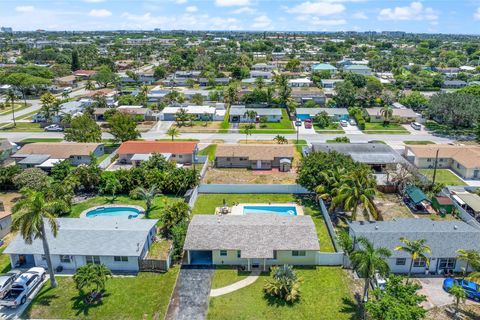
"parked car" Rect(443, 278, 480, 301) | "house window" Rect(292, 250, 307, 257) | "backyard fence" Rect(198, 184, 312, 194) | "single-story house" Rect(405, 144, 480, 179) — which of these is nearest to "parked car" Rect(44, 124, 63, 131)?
"backyard fence" Rect(198, 184, 312, 194)

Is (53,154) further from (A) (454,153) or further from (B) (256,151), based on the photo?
(A) (454,153)

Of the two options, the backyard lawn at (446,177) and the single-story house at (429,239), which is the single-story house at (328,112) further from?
the single-story house at (429,239)

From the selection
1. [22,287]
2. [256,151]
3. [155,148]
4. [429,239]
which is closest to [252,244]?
[429,239]

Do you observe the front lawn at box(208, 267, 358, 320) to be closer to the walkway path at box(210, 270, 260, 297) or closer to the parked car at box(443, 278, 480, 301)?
the walkway path at box(210, 270, 260, 297)

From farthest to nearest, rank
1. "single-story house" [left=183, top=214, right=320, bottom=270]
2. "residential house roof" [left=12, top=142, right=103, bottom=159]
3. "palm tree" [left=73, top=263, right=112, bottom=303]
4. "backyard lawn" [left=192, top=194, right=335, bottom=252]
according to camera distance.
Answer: "residential house roof" [left=12, top=142, right=103, bottom=159]
"backyard lawn" [left=192, top=194, right=335, bottom=252]
"single-story house" [left=183, top=214, right=320, bottom=270]
"palm tree" [left=73, top=263, right=112, bottom=303]

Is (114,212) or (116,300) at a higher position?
(114,212)

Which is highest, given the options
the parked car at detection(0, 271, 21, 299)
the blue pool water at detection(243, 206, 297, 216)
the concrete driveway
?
the parked car at detection(0, 271, 21, 299)
